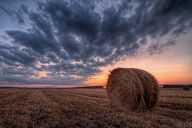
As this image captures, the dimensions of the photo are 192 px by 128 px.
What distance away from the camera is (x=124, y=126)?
20.4 feet

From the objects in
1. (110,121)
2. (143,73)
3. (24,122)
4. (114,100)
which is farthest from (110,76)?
(24,122)

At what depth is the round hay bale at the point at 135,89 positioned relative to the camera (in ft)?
32.2

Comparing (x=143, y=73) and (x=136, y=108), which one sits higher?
(x=143, y=73)

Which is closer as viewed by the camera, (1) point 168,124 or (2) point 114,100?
(1) point 168,124

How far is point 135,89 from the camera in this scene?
995 cm

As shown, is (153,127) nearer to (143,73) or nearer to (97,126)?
(97,126)

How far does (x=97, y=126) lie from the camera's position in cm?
626

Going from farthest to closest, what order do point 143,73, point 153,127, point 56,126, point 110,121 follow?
1. point 143,73
2. point 110,121
3. point 56,126
4. point 153,127

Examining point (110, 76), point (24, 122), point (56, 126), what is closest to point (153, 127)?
point (56, 126)

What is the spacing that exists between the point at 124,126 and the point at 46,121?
2.72 metres

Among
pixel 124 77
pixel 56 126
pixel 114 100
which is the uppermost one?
pixel 124 77

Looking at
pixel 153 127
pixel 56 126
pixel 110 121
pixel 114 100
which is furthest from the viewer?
pixel 114 100

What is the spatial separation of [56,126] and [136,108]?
4910mm

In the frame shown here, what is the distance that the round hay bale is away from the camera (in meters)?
9.81
